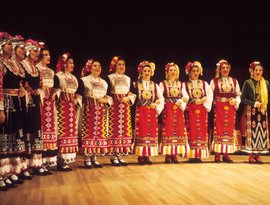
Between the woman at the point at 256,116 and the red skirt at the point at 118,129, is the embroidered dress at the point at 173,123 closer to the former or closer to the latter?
the red skirt at the point at 118,129

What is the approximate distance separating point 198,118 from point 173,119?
380 mm

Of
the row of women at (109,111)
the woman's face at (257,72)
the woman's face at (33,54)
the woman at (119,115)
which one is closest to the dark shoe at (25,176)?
the row of women at (109,111)

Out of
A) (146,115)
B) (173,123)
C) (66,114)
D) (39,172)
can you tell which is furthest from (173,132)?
(39,172)

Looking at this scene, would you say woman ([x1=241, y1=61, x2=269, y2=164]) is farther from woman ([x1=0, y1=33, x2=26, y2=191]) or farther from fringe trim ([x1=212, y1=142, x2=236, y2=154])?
woman ([x1=0, y1=33, x2=26, y2=191])

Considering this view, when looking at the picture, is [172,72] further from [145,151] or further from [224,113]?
[145,151]

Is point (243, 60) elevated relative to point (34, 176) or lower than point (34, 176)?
elevated

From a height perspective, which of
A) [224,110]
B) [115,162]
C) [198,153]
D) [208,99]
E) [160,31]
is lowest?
[115,162]

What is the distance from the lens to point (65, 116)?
5.44m

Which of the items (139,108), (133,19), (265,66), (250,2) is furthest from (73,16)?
(265,66)

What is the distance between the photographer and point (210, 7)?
7797 millimetres

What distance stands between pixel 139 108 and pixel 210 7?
→ 277 cm

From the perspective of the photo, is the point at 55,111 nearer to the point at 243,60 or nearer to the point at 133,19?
the point at 133,19

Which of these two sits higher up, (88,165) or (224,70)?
(224,70)

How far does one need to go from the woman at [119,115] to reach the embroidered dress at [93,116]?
0.65ft
